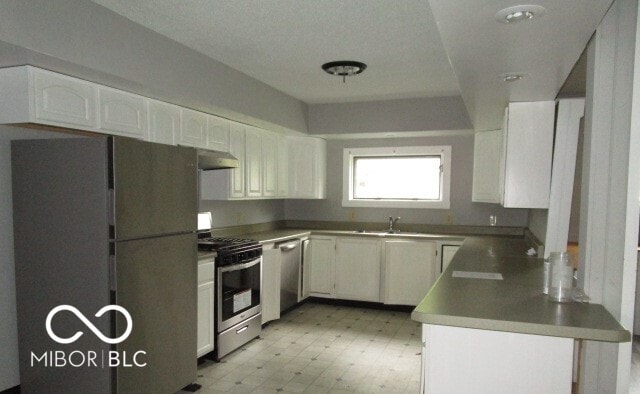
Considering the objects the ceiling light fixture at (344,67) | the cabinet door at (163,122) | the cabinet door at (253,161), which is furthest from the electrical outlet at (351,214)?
the cabinet door at (163,122)

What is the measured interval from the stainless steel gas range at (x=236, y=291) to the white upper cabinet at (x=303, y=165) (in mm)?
1555

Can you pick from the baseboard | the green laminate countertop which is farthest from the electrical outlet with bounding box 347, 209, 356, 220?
the baseboard

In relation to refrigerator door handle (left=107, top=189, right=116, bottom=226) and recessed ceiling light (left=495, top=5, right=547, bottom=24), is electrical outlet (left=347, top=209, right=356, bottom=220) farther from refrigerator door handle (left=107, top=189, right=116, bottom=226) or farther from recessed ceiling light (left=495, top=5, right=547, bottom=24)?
recessed ceiling light (left=495, top=5, right=547, bottom=24)

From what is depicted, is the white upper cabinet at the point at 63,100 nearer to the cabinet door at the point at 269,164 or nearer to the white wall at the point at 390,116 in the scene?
the cabinet door at the point at 269,164

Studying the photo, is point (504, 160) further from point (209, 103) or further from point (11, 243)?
point (11, 243)

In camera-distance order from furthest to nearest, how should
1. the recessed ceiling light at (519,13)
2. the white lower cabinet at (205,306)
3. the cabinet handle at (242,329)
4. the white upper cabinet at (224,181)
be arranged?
the white upper cabinet at (224,181), the cabinet handle at (242,329), the white lower cabinet at (205,306), the recessed ceiling light at (519,13)

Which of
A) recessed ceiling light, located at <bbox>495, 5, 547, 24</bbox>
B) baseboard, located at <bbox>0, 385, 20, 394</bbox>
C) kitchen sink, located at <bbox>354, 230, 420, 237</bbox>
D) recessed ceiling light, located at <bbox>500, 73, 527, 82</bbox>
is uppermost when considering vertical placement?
recessed ceiling light, located at <bbox>495, 5, 547, 24</bbox>

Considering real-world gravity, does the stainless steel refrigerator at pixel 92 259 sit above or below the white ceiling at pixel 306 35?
below

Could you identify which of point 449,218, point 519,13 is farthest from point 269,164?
point 519,13

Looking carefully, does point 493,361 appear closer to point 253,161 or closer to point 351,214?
point 253,161

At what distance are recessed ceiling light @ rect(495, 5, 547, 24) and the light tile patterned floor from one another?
2.45 m

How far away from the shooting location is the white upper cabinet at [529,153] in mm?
2973

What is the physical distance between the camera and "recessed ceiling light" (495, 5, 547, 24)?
1.49 m

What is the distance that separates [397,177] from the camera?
18.1ft
